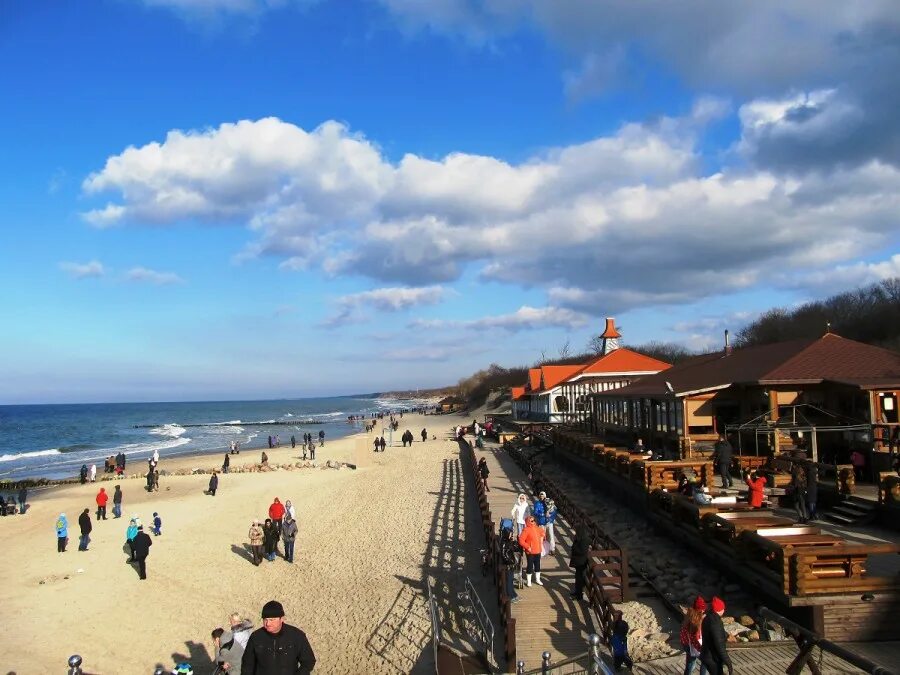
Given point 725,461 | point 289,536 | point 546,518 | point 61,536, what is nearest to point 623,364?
point 725,461

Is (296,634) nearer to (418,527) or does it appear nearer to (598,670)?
(598,670)

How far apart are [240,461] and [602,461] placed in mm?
32373

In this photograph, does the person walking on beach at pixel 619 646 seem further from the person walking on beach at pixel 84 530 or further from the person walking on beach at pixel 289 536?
the person walking on beach at pixel 84 530

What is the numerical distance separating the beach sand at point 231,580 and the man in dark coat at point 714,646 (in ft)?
15.5

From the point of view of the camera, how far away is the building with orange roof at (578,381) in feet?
158

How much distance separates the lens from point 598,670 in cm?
683

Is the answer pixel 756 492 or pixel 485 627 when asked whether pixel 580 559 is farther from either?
pixel 756 492

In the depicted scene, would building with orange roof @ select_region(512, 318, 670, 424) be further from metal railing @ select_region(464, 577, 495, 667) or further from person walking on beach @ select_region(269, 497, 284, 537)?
metal railing @ select_region(464, 577, 495, 667)

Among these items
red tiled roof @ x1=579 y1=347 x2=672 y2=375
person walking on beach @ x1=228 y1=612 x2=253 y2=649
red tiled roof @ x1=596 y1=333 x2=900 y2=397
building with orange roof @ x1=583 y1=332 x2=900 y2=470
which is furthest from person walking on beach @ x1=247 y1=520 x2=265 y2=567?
red tiled roof @ x1=579 y1=347 x2=672 y2=375

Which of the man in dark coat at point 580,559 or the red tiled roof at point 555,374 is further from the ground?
the red tiled roof at point 555,374

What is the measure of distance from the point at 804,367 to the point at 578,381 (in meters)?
29.3

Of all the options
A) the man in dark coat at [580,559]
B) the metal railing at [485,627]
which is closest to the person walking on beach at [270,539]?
the metal railing at [485,627]

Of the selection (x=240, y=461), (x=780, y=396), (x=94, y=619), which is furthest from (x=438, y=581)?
(x=240, y=461)

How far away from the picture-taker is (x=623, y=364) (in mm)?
49062
